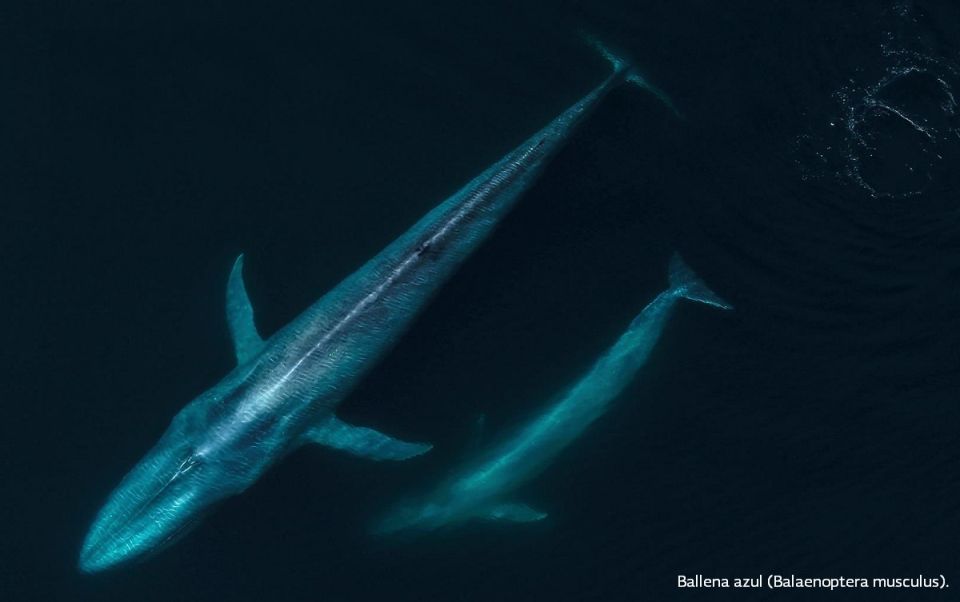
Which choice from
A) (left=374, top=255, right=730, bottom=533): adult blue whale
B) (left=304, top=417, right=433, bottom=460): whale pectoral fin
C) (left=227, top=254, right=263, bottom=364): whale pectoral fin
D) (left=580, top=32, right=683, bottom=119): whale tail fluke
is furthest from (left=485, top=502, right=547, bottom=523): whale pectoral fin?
(left=580, top=32, right=683, bottom=119): whale tail fluke

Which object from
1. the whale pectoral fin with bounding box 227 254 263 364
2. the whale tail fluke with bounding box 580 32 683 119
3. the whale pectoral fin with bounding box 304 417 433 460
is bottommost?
the whale pectoral fin with bounding box 304 417 433 460

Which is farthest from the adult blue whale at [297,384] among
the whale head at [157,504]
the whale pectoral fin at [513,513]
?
the whale pectoral fin at [513,513]

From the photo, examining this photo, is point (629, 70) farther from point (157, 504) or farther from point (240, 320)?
point (157, 504)

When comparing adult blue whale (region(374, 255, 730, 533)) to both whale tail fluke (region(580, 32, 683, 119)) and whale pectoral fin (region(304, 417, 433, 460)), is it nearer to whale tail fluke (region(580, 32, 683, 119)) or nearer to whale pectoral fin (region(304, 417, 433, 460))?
whale pectoral fin (region(304, 417, 433, 460))

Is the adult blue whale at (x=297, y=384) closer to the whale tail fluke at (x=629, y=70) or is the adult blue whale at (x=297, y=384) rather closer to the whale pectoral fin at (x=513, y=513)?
the whale pectoral fin at (x=513, y=513)

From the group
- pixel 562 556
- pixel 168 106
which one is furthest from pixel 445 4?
pixel 562 556

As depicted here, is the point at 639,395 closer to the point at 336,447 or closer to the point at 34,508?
the point at 336,447

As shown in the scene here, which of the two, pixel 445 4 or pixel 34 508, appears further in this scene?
pixel 445 4
